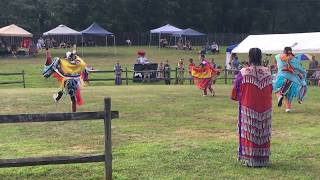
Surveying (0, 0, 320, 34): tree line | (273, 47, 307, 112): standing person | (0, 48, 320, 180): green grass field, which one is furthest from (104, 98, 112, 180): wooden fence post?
Answer: (0, 0, 320, 34): tree line

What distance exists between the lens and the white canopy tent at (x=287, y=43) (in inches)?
957

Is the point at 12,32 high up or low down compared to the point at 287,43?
up

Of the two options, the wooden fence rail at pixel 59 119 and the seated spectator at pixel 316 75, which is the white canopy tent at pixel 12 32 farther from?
the wooden fence rail at pixel 59 119

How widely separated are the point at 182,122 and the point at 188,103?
4.47 m

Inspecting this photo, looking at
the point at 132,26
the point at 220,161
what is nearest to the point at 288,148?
the point at 220,161

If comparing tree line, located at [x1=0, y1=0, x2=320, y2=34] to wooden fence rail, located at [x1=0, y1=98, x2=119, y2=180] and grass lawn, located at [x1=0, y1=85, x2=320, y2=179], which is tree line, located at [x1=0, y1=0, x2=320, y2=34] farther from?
wooden fence rail, located at [x1=0, y1=98, x2=119, y2=180]

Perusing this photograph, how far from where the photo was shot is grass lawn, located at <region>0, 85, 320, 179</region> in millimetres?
8102

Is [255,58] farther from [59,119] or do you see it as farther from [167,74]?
[167,74]

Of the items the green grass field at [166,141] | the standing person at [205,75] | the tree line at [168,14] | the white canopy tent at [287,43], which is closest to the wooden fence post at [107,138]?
the green grass field at [166,141]

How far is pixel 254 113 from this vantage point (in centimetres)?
834

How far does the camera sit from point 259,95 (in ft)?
27.5

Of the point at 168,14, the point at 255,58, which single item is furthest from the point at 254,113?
the point at 168,14

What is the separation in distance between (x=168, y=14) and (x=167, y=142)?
65301 mm

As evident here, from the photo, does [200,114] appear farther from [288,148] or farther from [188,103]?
[288,148]
